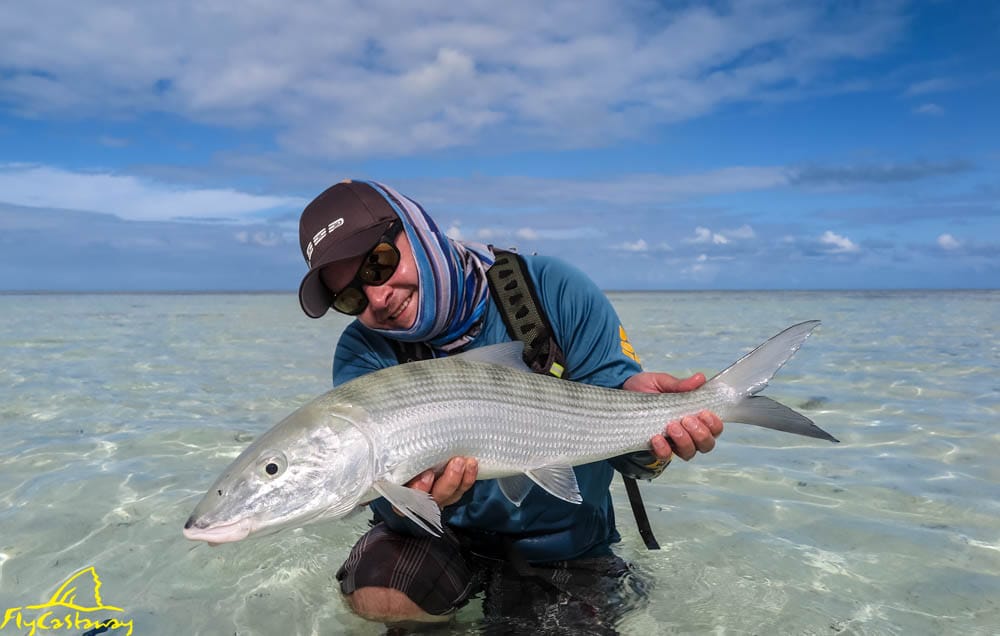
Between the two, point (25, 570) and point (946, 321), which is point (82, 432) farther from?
point (946, 321)

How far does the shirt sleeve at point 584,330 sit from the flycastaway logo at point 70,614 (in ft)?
8.41

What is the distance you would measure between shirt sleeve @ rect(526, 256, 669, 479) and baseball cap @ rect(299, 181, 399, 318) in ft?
2.85

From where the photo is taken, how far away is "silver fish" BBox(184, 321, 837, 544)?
2594mm

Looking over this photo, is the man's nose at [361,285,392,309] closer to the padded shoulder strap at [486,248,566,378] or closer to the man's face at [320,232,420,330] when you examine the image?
the man's face at [320,232,420,330]

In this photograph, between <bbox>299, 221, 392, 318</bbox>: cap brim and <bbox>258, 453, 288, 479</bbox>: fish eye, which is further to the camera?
<bbox>299, 221, 392, 318</bbox>: cap brim

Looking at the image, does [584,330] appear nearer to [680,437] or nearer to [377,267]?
[680,437]

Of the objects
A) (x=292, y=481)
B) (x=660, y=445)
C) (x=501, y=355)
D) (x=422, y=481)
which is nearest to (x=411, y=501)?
(x=422, y=481)

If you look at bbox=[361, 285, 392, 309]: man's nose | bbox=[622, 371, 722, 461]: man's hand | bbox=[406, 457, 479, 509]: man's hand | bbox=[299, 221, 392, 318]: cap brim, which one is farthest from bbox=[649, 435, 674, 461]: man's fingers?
bbox=[299, 221, 392, 318]: cap brim

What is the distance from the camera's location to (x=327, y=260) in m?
3.21

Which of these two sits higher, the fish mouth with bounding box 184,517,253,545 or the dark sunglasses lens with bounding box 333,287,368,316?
the dark sunglasses lens with bounding box 333,287,368,316

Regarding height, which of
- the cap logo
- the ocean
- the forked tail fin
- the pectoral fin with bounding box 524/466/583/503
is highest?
the cap logo

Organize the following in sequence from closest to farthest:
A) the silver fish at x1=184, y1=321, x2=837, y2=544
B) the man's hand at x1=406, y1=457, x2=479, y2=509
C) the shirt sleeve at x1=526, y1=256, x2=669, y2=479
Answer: the silver fish at x1=184, y1=321, x2=837, y2=544
the man's hand at x1=406, y1=457, x2=479, y2=509
the shirt sleeve at x1=526, y1=256, x2=669, y2=479

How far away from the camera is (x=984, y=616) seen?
3602mm

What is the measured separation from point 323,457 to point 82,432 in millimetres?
5734
